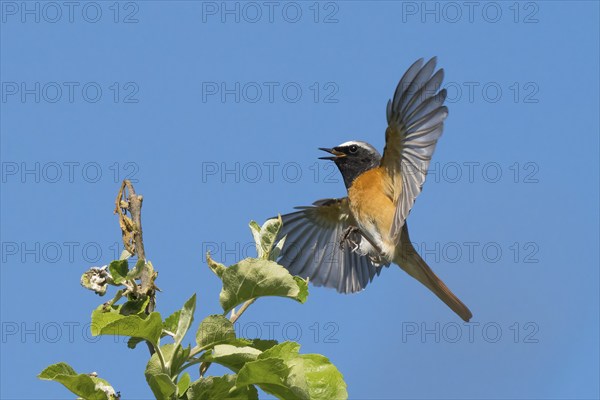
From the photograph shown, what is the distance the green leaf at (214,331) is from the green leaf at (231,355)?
0.14 feet

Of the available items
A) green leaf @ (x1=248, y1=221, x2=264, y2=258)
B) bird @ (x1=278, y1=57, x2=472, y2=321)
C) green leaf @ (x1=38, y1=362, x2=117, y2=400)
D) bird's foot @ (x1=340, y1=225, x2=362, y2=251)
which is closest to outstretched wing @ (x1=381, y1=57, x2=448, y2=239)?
bird @ (x1=278, y1=57, x2=472, y2=321)

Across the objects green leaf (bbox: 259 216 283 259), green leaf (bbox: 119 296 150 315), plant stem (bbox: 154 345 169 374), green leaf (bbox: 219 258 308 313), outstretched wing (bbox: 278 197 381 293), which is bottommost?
plant stem (bbox: 154 345 169 374)

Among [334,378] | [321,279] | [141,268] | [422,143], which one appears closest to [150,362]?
[141,268]

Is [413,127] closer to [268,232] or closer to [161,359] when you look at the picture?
[268,232]

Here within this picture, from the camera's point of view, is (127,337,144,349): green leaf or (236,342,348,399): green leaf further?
(127,337,144,349): green leaf

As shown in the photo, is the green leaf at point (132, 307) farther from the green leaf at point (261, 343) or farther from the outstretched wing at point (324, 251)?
the outstretched wing at point (324, 251)

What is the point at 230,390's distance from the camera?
8.54 feet

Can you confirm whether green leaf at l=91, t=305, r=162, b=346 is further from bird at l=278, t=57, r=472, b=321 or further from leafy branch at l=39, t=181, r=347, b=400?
bird at l=278, t=57, r=472, b=321

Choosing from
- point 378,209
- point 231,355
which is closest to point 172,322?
point 231,355

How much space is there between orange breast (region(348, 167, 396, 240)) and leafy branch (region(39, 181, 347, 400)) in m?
4.73

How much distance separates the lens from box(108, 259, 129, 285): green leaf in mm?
2557

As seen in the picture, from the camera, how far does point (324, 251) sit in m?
8.16

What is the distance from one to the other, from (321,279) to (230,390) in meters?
5.30

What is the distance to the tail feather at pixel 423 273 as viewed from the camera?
770 cm
